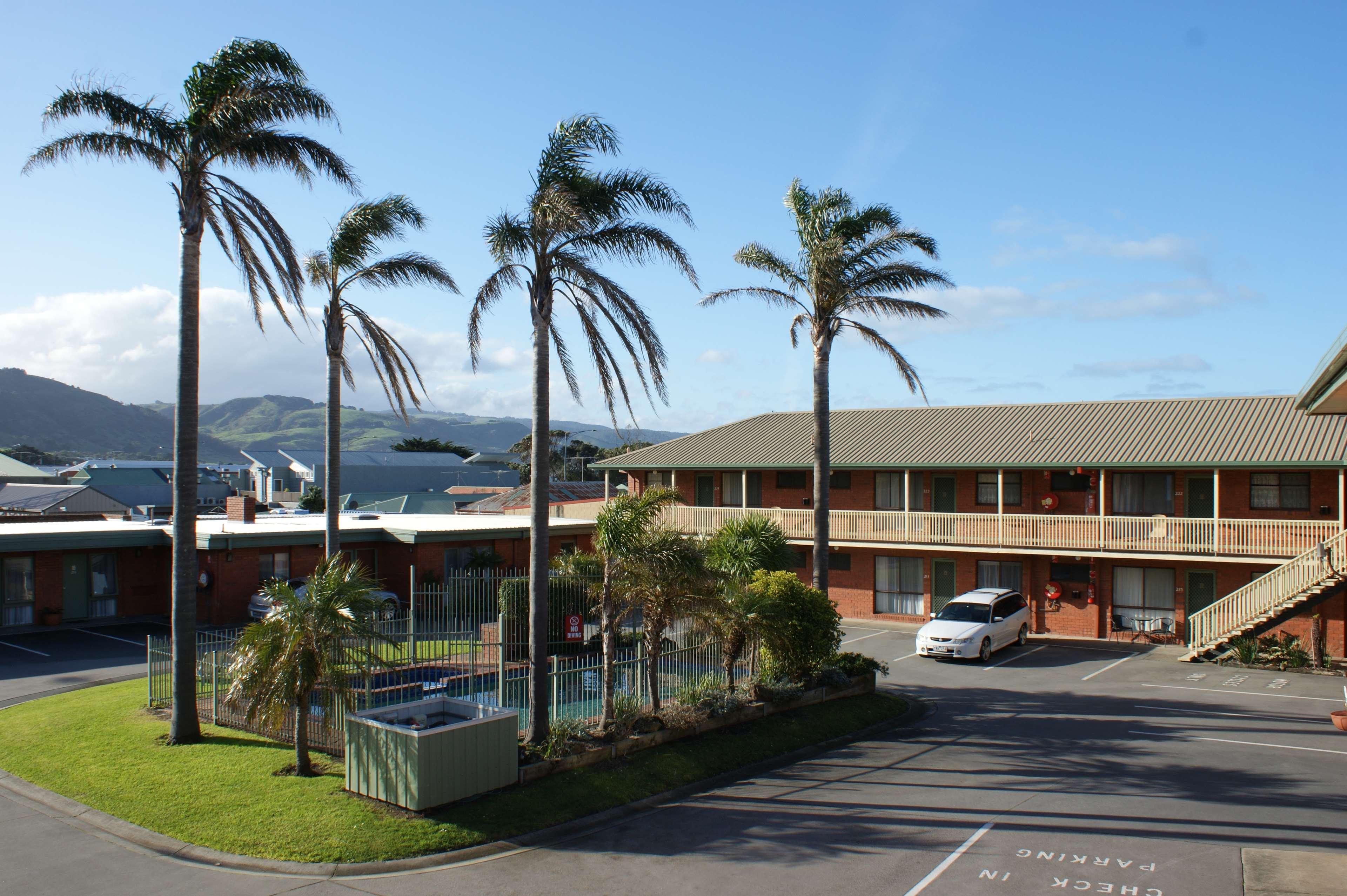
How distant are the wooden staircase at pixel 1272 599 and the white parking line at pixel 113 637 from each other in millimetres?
28722

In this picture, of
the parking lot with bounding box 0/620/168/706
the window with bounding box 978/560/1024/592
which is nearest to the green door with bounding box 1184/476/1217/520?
the window with bounding box 978/560/1024/592

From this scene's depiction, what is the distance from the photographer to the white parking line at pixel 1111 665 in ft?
71.9

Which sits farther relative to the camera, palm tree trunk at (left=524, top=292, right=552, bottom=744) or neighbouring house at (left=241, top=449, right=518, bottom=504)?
neighbouring house at (left=241, top=449, right=518, bottom=504)

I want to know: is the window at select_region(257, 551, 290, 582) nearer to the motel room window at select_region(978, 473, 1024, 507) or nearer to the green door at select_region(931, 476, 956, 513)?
the green door at select_region(931, 476, 956, 513)

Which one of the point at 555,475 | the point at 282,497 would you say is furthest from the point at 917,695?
the point at 282,497

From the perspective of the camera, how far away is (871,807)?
11820 mm

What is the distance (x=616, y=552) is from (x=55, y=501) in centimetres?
5006

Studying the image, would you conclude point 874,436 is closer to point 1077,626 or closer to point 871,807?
point 1077,626

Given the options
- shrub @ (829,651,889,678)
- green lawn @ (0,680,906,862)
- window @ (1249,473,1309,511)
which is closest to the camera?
green lawn @ (0,680,906,862)

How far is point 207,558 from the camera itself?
27641mm

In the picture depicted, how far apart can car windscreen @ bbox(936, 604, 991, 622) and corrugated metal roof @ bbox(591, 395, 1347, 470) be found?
18.2 ft

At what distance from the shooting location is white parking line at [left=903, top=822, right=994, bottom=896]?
9164mm

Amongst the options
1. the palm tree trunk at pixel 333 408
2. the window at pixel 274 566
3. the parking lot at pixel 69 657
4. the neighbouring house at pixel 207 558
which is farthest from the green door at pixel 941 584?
the parking lot at pixel 69 657

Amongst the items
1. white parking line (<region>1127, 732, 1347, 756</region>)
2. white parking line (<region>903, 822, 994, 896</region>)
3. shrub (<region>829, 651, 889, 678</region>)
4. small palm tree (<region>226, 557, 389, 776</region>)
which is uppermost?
small palm tree (<region>226, 557, 389, 776</region>)
